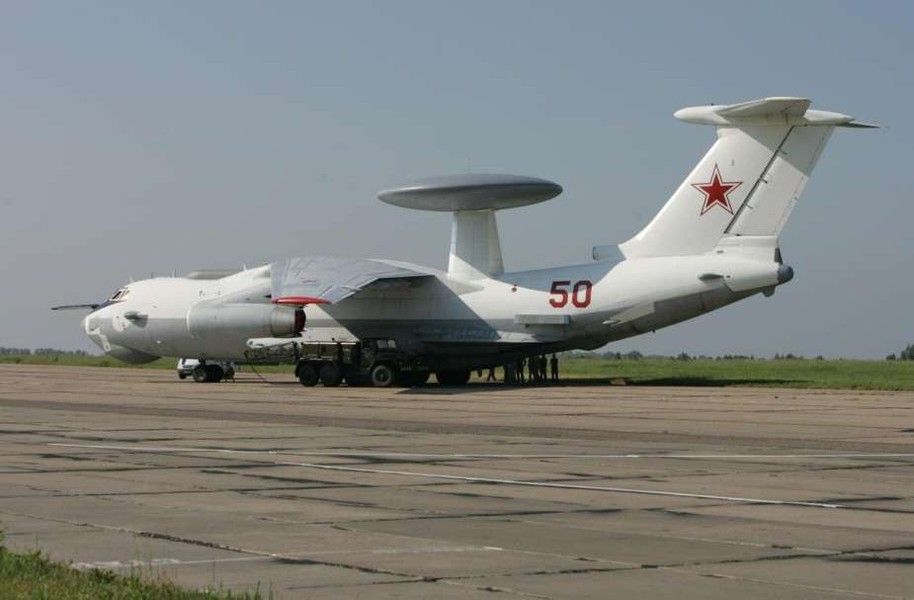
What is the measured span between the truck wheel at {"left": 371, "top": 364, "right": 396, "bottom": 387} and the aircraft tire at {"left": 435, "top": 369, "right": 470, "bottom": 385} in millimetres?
2039

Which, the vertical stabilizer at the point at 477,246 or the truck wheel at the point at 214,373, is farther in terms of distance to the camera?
the truck wheel at the point at 214,373

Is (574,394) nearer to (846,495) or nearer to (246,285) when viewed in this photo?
(246,285)

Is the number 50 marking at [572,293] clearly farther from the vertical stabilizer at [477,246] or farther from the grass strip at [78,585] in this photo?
the grass strip at [78,585]

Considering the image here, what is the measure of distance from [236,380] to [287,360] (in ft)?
25.3

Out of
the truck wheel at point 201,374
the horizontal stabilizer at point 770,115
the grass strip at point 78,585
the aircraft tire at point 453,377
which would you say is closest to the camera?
the grass strip at point 78,585

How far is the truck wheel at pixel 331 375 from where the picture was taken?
1784 inches

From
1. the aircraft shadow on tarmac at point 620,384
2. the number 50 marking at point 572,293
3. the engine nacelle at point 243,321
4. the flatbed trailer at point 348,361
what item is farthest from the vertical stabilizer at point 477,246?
the engine nacelle at point 243,321

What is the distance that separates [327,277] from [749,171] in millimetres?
12733

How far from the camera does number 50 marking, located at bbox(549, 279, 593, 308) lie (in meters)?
41.3

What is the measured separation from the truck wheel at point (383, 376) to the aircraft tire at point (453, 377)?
2.04 m

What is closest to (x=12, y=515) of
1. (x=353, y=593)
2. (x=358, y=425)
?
(x=353, y=593)

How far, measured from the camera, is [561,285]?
41906 millimetres

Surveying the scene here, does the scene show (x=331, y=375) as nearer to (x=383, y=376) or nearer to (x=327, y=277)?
(x=383, y=376)

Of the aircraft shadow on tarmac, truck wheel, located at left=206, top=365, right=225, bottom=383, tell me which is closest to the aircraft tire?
the aircraft shadow on tarmac
